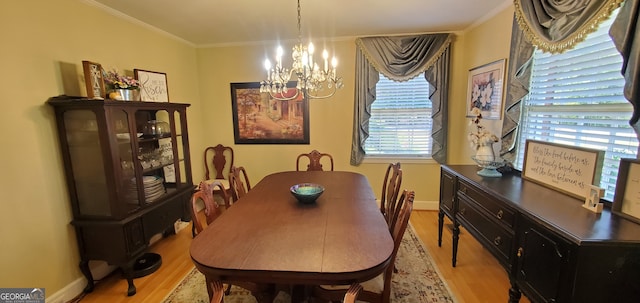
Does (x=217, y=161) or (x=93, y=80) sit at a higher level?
(x=93, y=80)

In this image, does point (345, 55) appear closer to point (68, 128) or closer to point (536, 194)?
point (536, 194)

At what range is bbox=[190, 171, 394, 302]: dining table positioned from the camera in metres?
1.15

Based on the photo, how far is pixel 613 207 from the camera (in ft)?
4.33

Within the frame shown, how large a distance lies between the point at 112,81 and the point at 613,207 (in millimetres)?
3389

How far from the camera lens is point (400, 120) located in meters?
3.53

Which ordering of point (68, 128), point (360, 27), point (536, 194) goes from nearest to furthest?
point (536, 194) < point (68, 128) < point (360, 27)

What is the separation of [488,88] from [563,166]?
4.31ft

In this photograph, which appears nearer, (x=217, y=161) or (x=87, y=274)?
(x=87, y=274)

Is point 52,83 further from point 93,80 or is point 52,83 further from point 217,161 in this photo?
point 217,161

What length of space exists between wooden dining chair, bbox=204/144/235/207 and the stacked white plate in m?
1.24

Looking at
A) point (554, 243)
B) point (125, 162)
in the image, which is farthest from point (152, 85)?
point (554, 243)

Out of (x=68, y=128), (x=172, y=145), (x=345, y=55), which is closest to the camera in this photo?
(x=68, y=128)

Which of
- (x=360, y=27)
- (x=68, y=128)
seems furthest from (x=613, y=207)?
(x=68, y=128)

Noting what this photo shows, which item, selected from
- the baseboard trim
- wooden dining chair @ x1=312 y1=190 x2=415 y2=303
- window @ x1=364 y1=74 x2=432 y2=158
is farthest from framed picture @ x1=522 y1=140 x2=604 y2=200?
the baseboard trim
